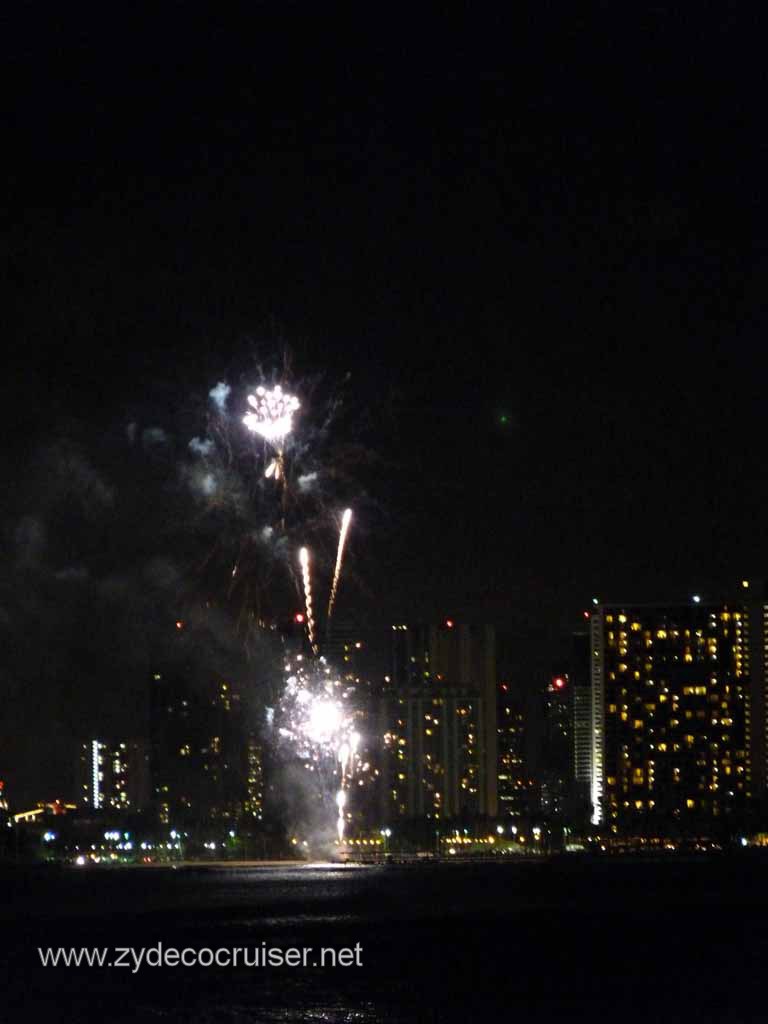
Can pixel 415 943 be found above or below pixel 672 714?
below

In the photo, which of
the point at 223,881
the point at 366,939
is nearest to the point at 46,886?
the point at 223,881

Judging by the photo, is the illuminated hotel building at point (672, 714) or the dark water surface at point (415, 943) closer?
the dark water surface at point (415, 943)

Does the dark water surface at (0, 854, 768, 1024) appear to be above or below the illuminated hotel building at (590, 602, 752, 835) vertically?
below

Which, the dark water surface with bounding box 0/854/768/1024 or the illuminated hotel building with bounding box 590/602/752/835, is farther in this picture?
the illuminated hotel building with bounding box 590/602/752/835

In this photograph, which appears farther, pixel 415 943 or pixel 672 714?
pixel 672 714
